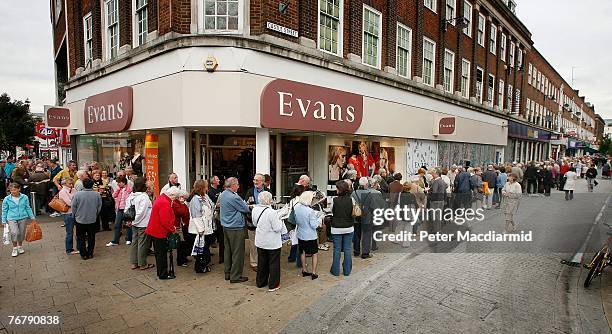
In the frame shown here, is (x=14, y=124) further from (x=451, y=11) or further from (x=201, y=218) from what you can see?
(x=451, y=11)

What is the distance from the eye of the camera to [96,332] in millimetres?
4191

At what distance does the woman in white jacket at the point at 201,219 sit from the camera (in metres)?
6.03

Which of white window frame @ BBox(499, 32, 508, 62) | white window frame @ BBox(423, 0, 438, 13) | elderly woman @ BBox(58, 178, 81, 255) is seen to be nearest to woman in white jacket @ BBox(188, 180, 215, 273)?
elderly woman @ BBox(58, 178, 81, 255)

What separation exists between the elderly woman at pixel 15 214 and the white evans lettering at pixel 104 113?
4029mm

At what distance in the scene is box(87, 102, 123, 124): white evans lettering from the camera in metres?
10.5

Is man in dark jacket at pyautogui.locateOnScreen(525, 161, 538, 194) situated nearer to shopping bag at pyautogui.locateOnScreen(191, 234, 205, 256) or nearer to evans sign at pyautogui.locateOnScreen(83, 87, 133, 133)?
shopping bag at pyautogui.locateOnScreen(191, 234, 205, 256)

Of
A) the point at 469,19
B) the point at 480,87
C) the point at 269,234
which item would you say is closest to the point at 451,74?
the point at 469,19

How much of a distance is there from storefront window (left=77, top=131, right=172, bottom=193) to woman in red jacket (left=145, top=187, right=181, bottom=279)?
5.31 m

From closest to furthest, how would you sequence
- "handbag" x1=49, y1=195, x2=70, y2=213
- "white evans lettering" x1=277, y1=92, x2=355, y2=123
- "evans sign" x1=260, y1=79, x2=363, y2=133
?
"handbag" x1=49, y1=195, x2=70, y2=213, "evans sign" x1=260, y1=79, x2=363, y2=133, "white evans lettering" x1=277, y1=92, x2=355, y2=123

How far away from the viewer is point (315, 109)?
9.94m

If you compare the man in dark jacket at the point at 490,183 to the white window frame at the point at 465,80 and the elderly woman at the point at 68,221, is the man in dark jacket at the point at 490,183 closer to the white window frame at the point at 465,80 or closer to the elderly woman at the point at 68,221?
the white window frame at the point at 465,80

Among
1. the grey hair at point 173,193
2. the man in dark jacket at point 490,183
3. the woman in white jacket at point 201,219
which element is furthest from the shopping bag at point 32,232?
the man in dark jacket at point 490,183

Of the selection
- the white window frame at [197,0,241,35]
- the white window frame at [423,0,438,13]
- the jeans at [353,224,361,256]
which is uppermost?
the white window frame at [423,0,438,13]

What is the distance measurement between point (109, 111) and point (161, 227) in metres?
7.22
